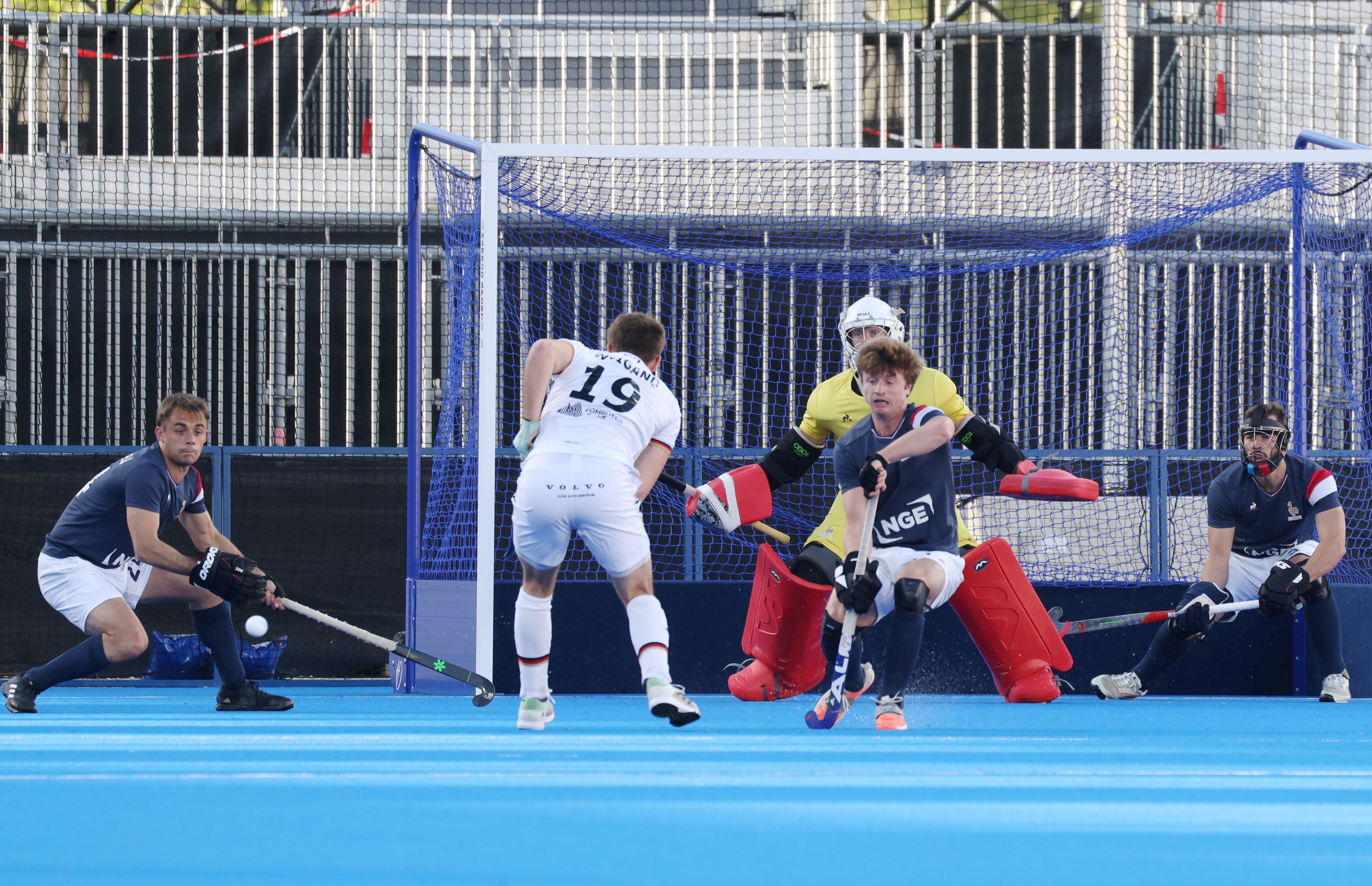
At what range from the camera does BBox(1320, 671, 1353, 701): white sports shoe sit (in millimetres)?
6641

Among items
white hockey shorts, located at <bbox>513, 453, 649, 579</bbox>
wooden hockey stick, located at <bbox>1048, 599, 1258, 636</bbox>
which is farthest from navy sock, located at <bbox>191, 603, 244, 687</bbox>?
wooden hockey stick, located at <bbox>1048, 599, 1258, 636</bbox>

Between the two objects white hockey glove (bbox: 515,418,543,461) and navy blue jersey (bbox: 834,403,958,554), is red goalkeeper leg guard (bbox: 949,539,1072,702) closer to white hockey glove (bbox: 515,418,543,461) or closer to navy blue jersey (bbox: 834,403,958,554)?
navy blue jersey (bbox: 834,403,958,554)

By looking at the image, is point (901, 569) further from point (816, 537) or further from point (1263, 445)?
point (1263, 445)

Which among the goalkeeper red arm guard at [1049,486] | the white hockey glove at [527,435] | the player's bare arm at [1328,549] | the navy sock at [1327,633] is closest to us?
the white hockey glove at [527,435]

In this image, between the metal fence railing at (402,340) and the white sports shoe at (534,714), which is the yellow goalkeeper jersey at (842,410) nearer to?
A: the white sports shoe at (534,714)

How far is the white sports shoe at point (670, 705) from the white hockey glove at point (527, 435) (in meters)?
0.91

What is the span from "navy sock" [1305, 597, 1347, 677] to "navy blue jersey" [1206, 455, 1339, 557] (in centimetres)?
30

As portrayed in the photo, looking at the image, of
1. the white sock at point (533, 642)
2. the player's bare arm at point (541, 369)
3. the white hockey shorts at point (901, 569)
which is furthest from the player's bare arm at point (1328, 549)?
the player's bare arm at point (541, 369)

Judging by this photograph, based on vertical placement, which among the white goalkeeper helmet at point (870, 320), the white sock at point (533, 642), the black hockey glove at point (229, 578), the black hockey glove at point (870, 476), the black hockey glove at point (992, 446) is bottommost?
the white sock at point (533, 642)

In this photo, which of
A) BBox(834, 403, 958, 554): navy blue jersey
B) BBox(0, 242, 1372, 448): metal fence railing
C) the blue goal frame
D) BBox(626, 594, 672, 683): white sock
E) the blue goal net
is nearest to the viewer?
BBox(626, 594, 672, 683): white sock

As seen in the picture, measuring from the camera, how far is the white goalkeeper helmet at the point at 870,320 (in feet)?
18.8

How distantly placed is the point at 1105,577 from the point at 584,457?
3.98 metres

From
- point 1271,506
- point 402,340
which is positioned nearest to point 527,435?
point 1271,506

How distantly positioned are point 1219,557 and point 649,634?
3374mm
